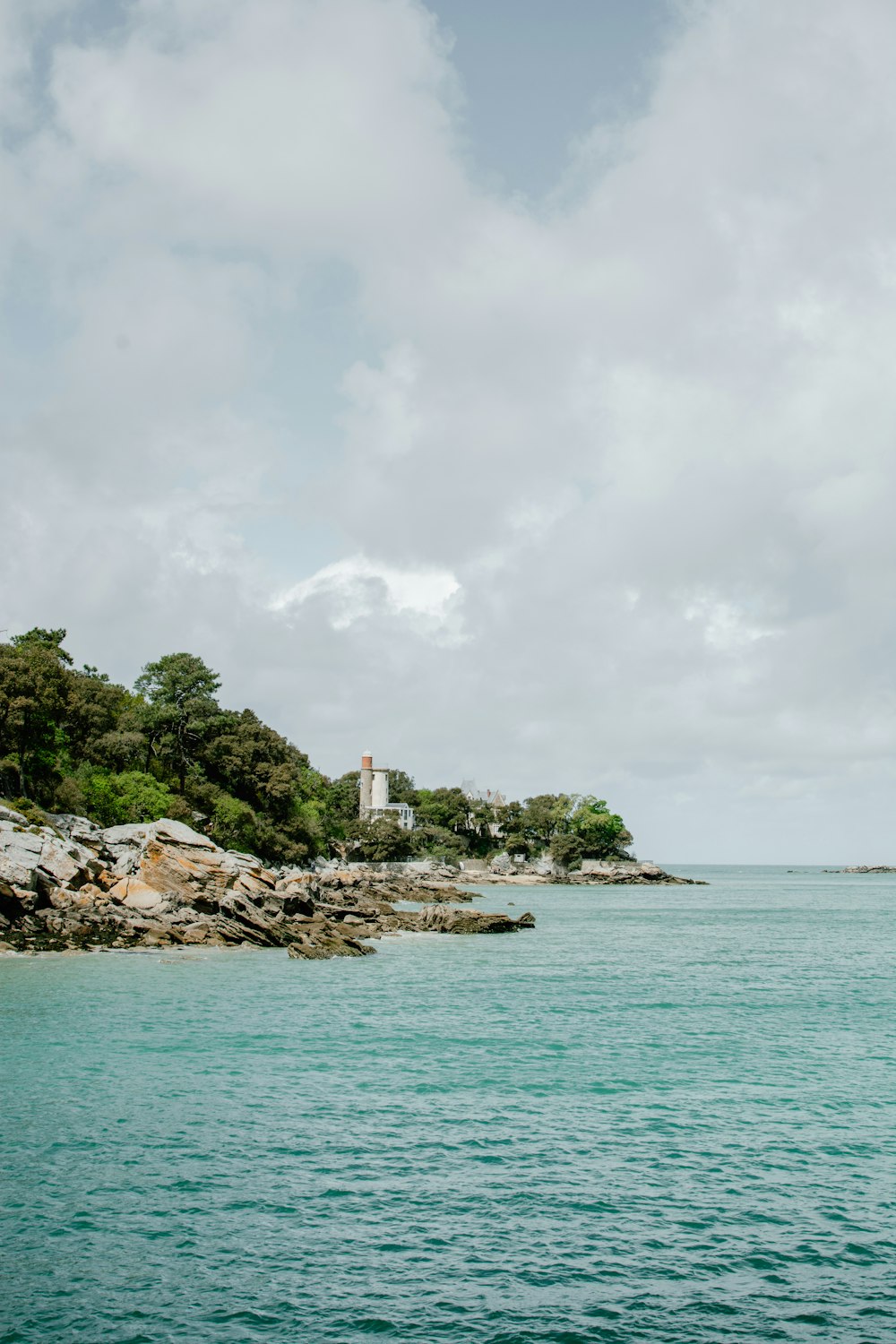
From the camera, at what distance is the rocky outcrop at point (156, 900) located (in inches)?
1865

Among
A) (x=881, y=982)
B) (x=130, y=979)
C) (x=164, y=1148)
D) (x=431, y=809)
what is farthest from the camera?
(x=431, y=809)

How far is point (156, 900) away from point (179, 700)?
4366 cm

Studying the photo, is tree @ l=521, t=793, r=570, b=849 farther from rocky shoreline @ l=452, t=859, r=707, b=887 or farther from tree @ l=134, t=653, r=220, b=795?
tree @ l=134, t=653, r=220, b=795

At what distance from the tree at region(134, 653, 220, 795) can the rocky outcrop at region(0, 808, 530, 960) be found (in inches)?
1026

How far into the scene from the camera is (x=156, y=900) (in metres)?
53.4

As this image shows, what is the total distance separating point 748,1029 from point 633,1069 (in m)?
7.50

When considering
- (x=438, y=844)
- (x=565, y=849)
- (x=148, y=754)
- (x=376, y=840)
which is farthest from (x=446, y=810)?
(x=148, y=754)

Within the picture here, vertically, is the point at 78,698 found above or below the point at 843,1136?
above

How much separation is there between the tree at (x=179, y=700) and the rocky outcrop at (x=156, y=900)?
2606 cm

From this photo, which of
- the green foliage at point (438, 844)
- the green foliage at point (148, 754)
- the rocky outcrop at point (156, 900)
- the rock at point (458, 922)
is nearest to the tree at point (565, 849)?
the green foliage at point (438, 844)

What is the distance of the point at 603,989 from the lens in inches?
1478

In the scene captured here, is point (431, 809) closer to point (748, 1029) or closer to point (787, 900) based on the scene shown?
point (787, 900)

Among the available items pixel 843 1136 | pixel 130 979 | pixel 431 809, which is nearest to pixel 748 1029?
pixel 843 1136

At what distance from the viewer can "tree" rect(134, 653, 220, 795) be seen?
308 ft
